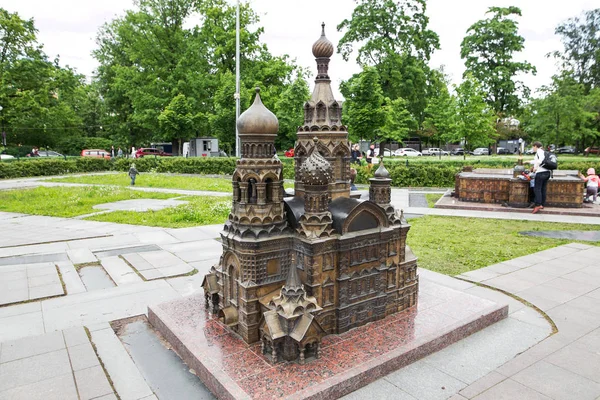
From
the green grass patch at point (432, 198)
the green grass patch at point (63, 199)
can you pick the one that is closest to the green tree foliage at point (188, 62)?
the green grass patch at point (63, 199)

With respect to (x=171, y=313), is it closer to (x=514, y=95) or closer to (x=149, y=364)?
(x=149, y=364)

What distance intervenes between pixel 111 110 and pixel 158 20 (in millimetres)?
14502

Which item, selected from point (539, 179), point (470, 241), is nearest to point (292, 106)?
point (539, 179)

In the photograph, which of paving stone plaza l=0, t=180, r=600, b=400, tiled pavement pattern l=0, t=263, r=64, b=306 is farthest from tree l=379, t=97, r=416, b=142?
tiled pavement pattern l=0, t=263, r=64, b=306

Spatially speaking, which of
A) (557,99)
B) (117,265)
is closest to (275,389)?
(117,265)

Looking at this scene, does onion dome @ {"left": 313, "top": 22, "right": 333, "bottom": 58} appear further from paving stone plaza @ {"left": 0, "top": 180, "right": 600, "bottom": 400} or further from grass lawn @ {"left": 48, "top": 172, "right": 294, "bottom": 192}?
grass lawn @ {"left": 48, "top": 172, "right": 294, "bottom": 192}

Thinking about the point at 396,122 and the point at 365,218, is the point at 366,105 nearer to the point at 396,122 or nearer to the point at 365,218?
the point at 396,122

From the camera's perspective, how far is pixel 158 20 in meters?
40.8

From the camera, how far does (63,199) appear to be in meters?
19.8

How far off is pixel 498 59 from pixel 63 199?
4408 centimetres

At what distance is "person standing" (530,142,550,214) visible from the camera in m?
15.5

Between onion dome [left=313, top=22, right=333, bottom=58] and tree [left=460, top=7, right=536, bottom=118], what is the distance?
41265 mm

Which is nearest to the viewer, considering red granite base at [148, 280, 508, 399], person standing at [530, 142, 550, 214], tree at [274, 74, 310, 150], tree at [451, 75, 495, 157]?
red granite base at [148, 280, 508, 399]

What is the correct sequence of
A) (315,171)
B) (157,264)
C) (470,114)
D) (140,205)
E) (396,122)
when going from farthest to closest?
(396,122)
(470,114)
(140,205)
(157,264)
(315,171)
